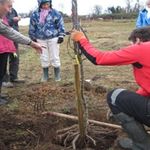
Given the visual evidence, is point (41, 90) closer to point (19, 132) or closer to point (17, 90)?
point (17, 90)

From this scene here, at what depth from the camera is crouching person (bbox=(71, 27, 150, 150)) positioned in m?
4.64

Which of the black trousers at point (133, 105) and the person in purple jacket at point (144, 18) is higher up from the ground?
the person in purple jacket at point (144, 18)

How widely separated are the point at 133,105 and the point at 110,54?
1.91ft

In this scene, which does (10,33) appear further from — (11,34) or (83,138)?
(83,138)

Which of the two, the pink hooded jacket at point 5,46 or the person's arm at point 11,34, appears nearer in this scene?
the person's arm at point 11,34

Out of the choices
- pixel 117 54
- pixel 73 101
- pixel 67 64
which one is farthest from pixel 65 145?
pixel 67 64

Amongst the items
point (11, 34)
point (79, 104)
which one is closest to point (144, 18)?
point (11, 34)

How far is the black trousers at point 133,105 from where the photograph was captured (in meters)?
4.71

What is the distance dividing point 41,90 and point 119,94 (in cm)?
304

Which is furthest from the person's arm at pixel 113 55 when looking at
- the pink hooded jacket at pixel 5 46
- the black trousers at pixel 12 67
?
the black trousers at pixel 12 67

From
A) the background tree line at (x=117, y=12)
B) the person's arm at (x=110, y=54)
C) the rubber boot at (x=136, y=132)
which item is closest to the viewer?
the person's arm at (x=110, y=54)

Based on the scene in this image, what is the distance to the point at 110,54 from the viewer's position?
473 centimetres

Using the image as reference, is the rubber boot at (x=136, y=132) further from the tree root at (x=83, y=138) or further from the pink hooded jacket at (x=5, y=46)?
the pink hooded jacket at (x=5, y=46)

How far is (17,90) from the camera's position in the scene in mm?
8195
